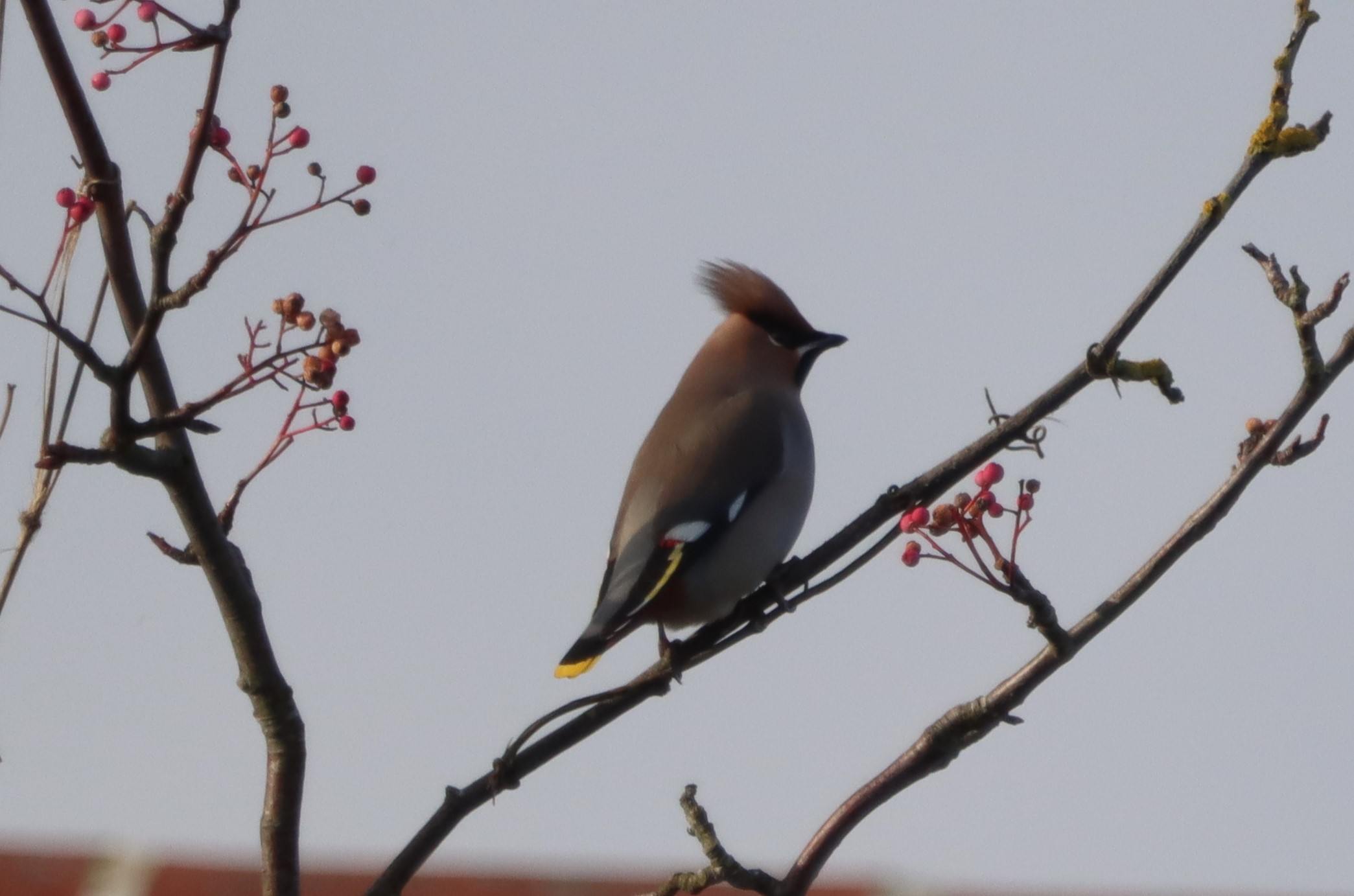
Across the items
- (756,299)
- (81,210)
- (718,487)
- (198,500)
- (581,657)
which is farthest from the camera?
(756,299)

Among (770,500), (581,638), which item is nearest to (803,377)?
(770,500)

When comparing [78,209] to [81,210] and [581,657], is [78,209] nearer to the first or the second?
[81,210]

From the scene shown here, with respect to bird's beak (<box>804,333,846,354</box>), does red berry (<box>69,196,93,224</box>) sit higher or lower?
lower

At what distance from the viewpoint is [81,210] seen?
2158 millimetres

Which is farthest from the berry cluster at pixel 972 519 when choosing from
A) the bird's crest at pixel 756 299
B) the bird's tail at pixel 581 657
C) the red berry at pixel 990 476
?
the bird's crest at pixel 756 299

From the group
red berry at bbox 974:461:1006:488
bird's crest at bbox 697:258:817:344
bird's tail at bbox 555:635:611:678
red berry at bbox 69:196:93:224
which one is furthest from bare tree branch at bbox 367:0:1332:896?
bird's crest at bbox 697:258:817:344

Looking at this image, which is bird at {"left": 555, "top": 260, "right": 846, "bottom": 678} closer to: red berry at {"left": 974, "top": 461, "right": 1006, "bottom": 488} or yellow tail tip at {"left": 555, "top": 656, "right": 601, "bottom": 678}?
yellow tail tip at {"left": 555, "top": 656, "right": 601, "bottom": 678}

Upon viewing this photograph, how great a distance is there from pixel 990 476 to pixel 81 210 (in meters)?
1.10

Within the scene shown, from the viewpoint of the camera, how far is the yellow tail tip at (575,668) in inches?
140

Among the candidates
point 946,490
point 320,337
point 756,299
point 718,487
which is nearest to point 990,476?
point 946,490

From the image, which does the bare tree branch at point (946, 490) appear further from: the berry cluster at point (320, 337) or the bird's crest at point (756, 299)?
the bird's crest at point (756, 299)

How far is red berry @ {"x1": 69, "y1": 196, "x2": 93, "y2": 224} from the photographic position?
2.15 m

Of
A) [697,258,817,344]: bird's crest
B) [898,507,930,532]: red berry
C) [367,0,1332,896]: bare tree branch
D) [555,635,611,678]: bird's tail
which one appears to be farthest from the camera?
[697,258,817,344]: bird's crest

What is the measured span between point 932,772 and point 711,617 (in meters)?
1.67
